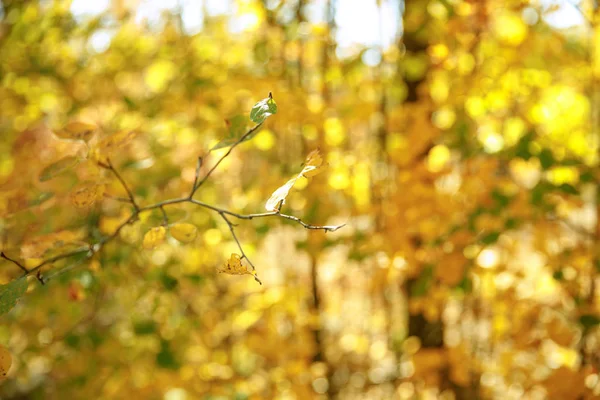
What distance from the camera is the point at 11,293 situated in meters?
0.75

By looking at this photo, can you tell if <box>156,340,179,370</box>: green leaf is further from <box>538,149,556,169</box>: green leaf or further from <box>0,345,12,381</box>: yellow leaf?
<box>538,149,556,169</box>: green leaf

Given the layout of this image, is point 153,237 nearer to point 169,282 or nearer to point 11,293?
point 11,293

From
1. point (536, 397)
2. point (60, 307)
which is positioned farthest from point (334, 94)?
point (536, 397)

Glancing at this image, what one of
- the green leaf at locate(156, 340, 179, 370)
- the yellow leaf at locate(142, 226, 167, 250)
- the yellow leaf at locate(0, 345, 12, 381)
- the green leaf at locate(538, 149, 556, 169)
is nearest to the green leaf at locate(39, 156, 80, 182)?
the yellow leaf at locate(142, 226, 167, 250)

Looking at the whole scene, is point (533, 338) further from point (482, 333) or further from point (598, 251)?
point (482, 333)

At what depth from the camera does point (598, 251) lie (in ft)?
5.90

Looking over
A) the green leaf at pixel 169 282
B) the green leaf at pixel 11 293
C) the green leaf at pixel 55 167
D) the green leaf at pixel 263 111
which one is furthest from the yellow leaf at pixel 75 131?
the green leaf at pixel 169 282

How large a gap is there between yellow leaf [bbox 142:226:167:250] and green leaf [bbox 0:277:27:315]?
210 millimetres

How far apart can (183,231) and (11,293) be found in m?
0.30

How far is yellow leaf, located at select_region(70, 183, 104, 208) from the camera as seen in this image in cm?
93

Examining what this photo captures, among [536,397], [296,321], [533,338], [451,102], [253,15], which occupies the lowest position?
[536,397]

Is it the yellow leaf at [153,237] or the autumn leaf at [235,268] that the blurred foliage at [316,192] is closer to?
the yellow leaf at [153,237]

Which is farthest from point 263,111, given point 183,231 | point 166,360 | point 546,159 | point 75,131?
point 166,360

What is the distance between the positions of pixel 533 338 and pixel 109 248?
164 centimetres
